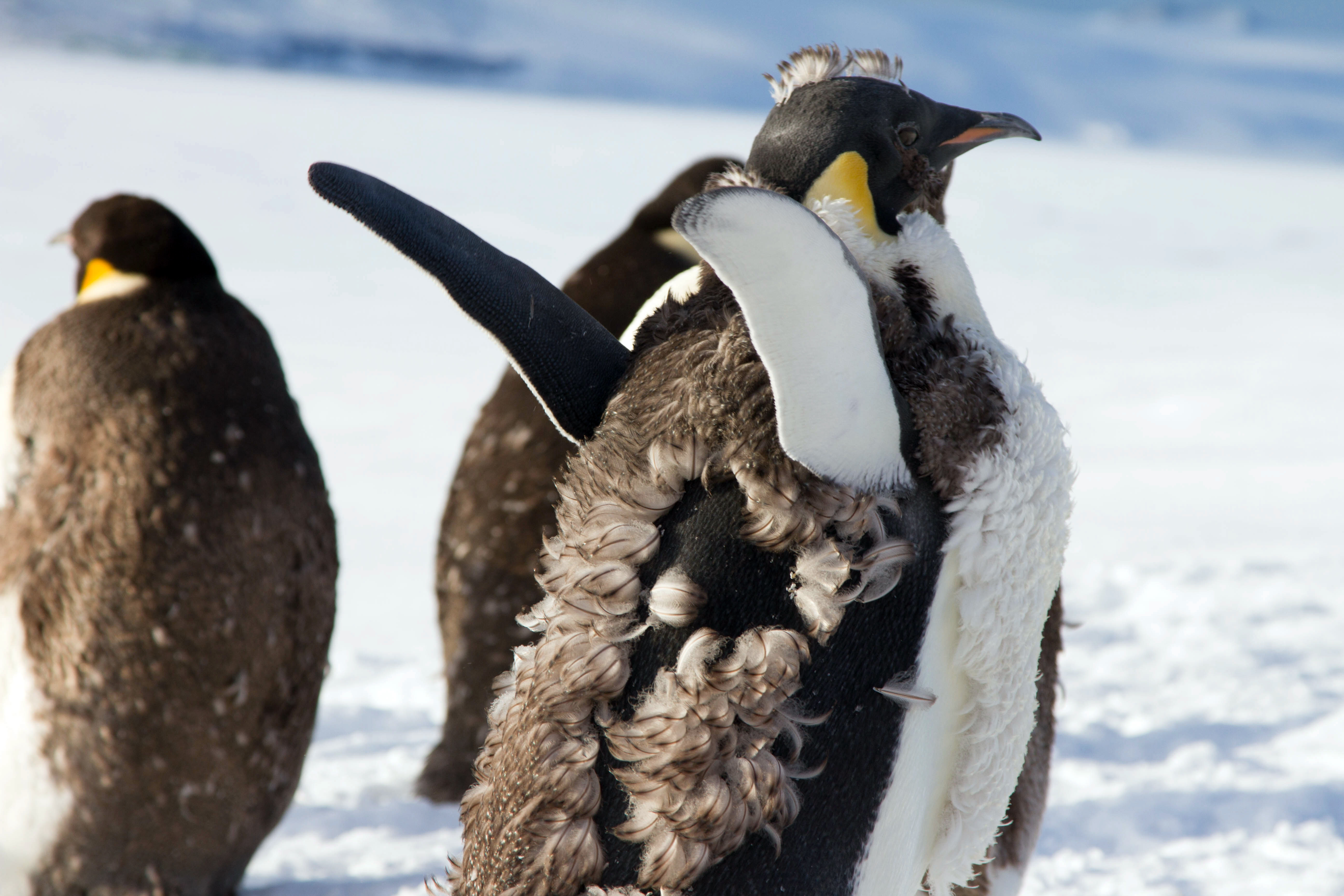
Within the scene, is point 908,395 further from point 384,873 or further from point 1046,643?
point 384,873

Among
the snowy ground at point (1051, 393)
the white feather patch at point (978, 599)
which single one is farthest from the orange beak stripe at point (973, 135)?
the snowy ground at point (1051, 393)

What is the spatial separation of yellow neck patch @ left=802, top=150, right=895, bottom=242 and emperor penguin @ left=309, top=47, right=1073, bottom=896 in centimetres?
4

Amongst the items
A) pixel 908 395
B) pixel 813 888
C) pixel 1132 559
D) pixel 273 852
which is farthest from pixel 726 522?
pixel 1132 559

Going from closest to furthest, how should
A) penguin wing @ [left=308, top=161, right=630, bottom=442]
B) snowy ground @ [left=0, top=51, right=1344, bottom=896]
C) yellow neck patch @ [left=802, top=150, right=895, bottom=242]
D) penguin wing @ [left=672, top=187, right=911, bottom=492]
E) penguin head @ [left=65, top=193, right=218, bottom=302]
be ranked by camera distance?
penguin wing @ [left=672, top=187, right=911, bottom=492] < penguin wing @ [left=308, top=161, right=630, bottom=442] < yellow neck patch @ [left=802, top=150, right=895, bottom=242] < penguin head @ [left=65, top=193, right=218, bottom=302] < snowy ground @ [left=0, top=51, right=1344, bottom=896]

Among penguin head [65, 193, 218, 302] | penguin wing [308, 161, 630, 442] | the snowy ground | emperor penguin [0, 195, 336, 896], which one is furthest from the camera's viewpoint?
the snowy ground

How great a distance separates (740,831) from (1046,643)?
80 centimetres

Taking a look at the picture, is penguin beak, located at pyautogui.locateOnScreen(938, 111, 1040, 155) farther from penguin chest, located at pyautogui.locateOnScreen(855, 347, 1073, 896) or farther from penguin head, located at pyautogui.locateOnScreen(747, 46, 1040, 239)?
penguin chest, located at pyautogui.locateOnScreen(855, 347, 1073, 896)

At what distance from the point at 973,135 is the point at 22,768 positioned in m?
1.68

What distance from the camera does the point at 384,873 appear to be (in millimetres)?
2082

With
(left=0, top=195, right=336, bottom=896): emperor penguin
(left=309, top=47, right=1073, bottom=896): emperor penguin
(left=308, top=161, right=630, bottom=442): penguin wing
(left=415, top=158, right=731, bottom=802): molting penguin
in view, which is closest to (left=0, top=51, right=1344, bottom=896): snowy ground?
(left=415, top=158, right=731, bottom=802): molting penguin

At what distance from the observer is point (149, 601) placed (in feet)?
5.67

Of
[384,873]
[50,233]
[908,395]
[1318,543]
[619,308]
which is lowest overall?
[384,873]

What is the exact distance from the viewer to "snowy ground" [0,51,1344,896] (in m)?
2.32

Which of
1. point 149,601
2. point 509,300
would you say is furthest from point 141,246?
point 509,300
